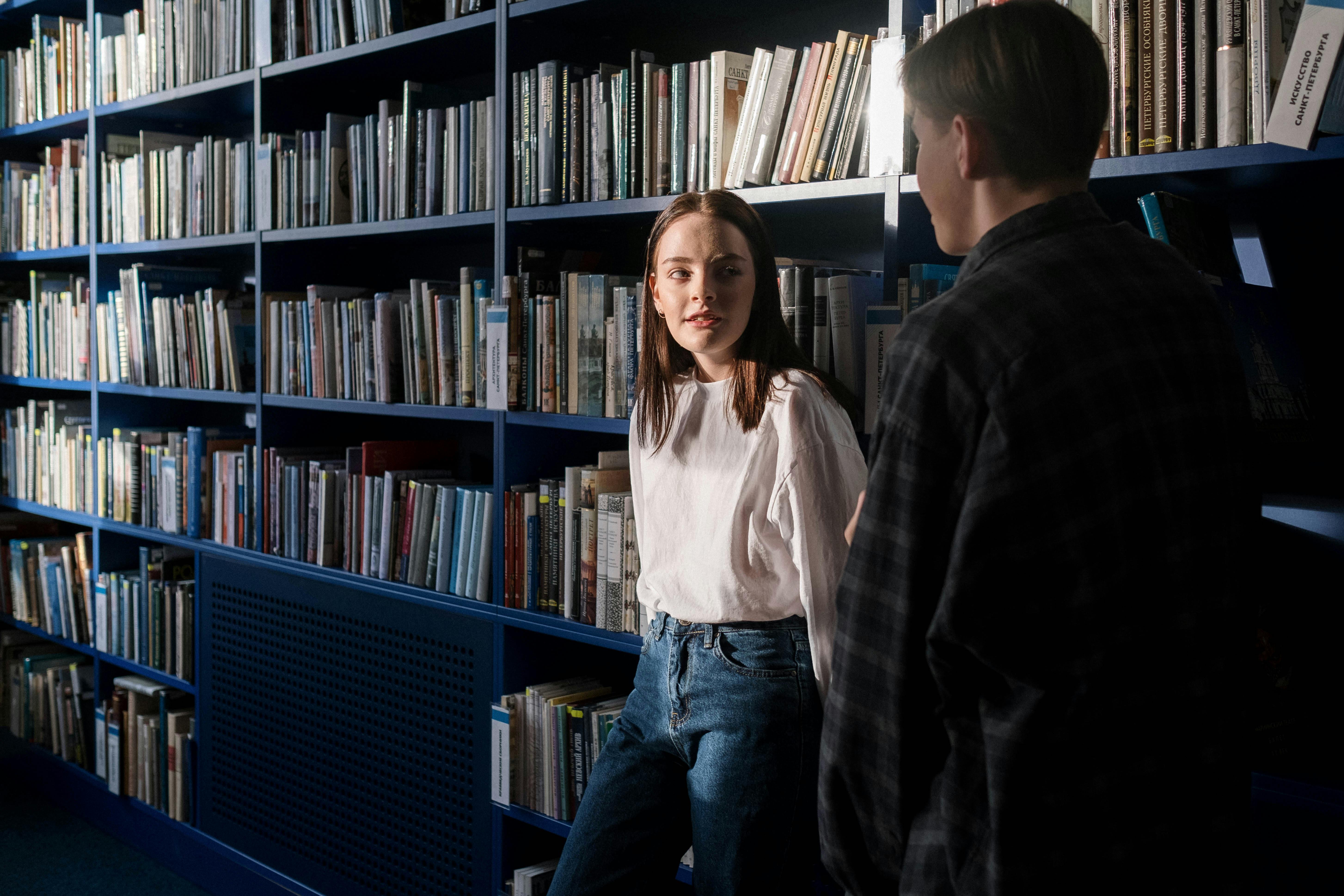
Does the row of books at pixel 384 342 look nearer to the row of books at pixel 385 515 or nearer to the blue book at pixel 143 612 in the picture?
the row of books at pixel 385 515

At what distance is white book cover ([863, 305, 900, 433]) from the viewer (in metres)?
1.72

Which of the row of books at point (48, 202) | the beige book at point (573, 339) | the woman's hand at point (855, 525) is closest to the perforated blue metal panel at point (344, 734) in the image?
the beige book at point (573, 339)

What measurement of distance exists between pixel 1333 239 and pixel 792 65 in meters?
0.86

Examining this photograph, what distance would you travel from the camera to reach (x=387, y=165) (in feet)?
8.57

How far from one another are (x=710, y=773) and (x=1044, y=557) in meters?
0.82

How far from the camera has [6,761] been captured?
4059 mm

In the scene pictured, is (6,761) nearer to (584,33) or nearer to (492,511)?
(492,511)

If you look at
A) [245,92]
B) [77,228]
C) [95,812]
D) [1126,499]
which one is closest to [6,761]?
[95,812]

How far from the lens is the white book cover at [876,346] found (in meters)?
1.72

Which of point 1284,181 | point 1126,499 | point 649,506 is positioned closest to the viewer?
point 1126,499

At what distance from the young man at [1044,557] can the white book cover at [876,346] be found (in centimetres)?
77

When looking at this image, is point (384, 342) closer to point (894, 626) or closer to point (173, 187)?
point (173, 187)

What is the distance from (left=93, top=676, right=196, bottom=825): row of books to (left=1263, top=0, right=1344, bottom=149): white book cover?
306 cm

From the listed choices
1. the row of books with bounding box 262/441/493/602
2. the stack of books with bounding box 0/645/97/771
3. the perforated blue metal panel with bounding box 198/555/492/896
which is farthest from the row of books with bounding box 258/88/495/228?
the stack of books with bounding box 0/645/97/771
